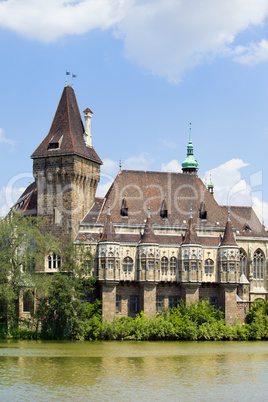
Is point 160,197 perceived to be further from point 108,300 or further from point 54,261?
point 108,300

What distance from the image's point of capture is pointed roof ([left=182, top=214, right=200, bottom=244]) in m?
69.4

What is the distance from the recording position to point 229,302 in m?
68.8

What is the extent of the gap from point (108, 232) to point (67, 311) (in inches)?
407

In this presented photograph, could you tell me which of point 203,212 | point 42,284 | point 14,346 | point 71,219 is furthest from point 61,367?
point 203,212

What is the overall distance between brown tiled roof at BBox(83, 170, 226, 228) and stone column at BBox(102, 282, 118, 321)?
298 inches

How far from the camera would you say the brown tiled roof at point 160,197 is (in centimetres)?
7206

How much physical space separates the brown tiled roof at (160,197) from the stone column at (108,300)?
7.57 metres

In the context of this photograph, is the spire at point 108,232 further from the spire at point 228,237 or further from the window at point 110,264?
the spire at point 228,237

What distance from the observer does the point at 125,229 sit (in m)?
70.6

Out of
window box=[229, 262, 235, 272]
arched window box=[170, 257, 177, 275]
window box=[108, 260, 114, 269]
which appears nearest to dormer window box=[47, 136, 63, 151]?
window box=[108, 260, 114, 269]

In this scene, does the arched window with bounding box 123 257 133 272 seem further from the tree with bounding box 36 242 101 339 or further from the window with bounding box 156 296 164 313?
the tree with bounding box 36 242 101 339

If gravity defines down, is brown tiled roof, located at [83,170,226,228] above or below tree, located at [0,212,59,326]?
above

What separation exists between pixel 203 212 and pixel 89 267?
593 inches

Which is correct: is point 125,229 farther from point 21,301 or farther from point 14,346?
point 14,346
